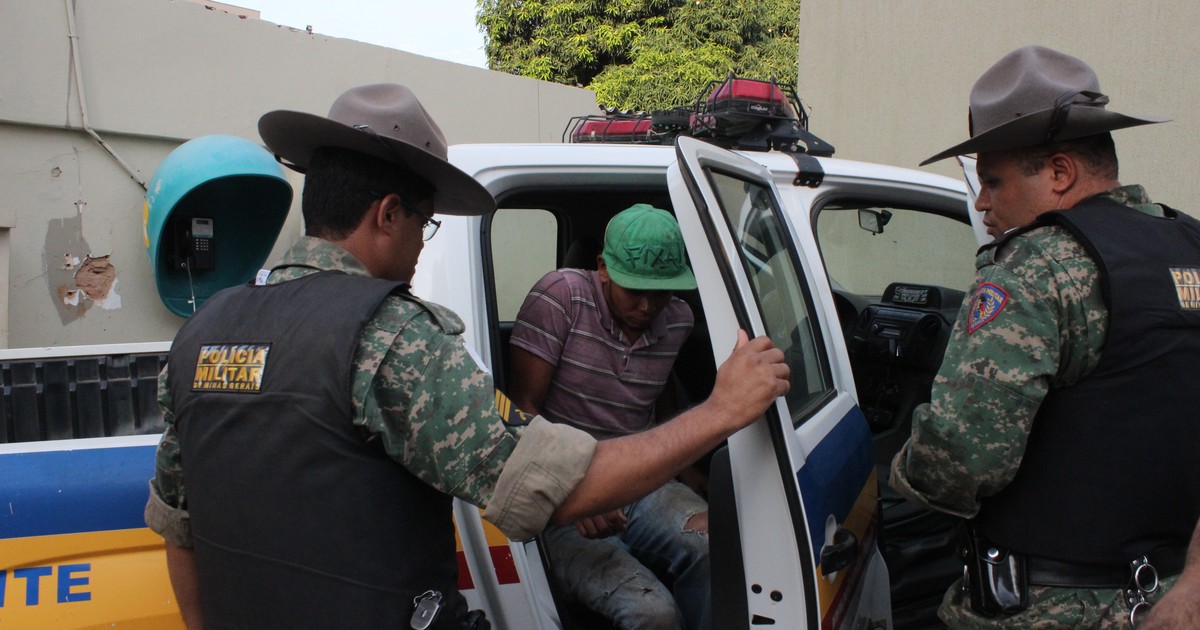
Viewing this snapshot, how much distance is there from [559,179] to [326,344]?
1057 millimetres

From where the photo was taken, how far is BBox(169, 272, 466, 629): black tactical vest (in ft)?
4.21

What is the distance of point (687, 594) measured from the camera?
224 centimetres


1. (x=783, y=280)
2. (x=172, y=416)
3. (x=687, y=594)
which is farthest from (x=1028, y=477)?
(x=172, y=416)

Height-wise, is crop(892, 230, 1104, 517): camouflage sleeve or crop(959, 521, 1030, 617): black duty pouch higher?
crop(892, 230, 1104, 517): camouflage sleeve

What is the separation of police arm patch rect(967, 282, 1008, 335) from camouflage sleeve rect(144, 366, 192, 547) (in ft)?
4.61

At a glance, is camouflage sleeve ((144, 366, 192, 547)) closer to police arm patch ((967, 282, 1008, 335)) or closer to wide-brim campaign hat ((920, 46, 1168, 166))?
police arm patch ((967, 282, 1008, 335))

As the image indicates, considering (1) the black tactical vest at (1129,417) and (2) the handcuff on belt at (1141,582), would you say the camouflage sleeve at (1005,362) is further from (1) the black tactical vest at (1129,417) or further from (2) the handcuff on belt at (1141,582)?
(2) the handcuff on belt at (1141,582)

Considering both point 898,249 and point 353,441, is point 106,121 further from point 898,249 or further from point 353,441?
point 353,441

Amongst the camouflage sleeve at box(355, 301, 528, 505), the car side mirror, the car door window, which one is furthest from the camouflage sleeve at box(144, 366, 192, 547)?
the car side mirror

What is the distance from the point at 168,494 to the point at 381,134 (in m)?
0.74

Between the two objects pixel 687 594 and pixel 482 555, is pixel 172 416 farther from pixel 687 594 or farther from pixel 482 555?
pixel 687 594

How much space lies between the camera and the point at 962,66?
25.1 ft

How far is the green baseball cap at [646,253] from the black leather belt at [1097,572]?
46.1 inches

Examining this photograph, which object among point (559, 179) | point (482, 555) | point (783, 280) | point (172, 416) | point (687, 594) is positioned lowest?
point (687, 594)
